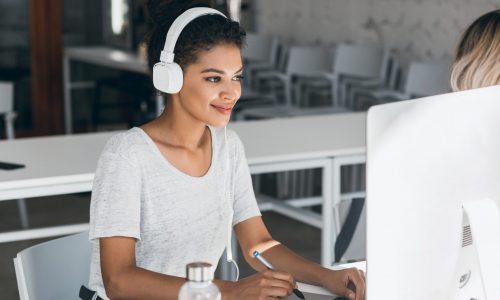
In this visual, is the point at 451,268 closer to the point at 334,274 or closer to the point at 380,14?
the point at 334,274

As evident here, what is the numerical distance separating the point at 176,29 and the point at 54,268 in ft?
1.81

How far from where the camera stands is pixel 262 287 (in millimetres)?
1515

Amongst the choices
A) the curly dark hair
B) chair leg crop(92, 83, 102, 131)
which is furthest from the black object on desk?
chair leg crop(92, 83, 102, 131)

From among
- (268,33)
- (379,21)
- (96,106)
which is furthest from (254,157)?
(268,33)

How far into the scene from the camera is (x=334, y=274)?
1.70m

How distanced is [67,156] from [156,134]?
1266 mm

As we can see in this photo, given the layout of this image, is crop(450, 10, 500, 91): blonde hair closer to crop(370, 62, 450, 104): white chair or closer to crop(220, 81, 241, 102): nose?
crop(220, 81, 241, 102): nose

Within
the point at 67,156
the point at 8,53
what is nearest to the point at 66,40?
the point at 8,53

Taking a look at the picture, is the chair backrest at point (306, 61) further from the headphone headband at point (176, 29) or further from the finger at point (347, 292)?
the finger at point (347, 292)

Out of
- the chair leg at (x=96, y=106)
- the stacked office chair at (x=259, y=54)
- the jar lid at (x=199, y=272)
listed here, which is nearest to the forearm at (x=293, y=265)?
the jar lid at (x=199, y=272)

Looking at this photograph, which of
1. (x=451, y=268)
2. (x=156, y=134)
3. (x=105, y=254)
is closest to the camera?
(x=451, y=268)

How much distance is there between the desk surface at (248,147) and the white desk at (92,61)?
2465 mm

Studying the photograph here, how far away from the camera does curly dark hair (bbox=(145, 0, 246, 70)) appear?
1.79m

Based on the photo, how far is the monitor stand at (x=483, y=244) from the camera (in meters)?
1.30
